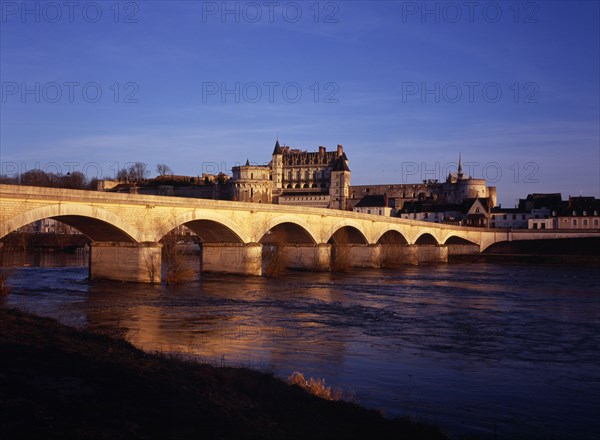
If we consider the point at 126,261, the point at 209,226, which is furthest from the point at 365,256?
the point at 126,261

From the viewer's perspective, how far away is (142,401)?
343 inches

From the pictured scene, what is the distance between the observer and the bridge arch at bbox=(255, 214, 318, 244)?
49.9 meters

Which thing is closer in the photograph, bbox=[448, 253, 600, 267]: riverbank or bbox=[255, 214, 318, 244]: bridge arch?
bbox=[255, 214, 318, 244]: bridge arch

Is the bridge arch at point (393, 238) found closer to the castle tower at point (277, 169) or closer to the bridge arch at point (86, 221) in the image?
the bridge arch at point (86, 221)

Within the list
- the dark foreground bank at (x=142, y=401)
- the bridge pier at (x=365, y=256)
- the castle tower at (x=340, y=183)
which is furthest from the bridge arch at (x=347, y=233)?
the castle tower at (x=340, y=183)

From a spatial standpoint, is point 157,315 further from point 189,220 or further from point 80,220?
point 189,220

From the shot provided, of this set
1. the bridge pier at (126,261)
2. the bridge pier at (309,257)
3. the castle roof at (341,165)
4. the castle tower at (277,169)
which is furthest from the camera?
the castle tower at (277,169)

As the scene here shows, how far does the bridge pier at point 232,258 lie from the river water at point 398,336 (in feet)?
8.36

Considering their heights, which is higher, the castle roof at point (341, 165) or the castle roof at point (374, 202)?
the castle roof at point (341, 165)

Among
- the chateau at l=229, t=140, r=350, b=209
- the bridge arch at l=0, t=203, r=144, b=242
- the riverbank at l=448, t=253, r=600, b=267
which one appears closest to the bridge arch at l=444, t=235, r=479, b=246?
the riverbank at l=448, t=253, r=600, b=267

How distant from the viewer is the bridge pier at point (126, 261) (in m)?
36.8

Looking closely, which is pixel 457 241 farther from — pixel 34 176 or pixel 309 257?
pixel 34 176

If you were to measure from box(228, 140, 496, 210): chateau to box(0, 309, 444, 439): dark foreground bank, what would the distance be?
12614cm

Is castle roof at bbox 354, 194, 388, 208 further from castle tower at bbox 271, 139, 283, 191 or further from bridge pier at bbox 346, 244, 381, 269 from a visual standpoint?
bridge pier at bbox 346, 244, 381, 269
